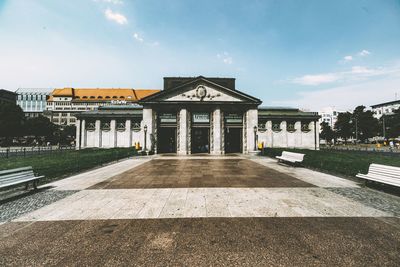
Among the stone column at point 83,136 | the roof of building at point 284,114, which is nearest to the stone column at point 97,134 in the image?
the stone column at point 83,136

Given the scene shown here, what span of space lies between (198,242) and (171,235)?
0.69m

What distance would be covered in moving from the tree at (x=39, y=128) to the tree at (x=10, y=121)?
11.2ft

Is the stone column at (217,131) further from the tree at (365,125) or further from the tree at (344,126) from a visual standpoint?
the tree at (344,126)

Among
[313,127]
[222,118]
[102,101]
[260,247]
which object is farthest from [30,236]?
[102,101]

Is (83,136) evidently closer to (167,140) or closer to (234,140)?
(167,140)

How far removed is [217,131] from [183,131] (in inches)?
207

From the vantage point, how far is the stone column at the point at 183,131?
2828 cm

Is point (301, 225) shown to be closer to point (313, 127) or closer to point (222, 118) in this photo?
point (222, 118)

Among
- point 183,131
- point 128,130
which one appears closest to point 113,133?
point 128,130

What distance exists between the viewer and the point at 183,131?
1124 inches

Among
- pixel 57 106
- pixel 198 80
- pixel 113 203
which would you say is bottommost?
pixel 113 203

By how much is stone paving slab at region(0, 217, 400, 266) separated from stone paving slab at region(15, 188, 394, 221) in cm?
41

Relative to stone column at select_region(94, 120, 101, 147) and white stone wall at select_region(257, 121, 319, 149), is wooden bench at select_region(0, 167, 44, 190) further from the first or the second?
white stone wall at select_region(257, 121, 319, 149)

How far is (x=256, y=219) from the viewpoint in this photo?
5.15 meters
